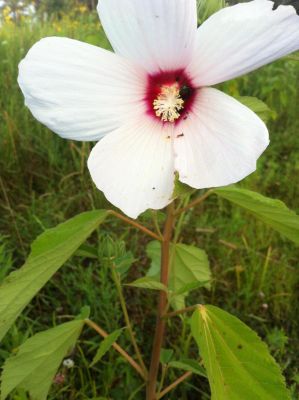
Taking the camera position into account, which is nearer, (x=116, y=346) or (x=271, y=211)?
(x=271, y=211)

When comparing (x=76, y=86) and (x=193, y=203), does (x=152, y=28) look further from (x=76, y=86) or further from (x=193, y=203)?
(x=193, y=203)

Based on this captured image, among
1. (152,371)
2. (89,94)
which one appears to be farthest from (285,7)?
(152,371)

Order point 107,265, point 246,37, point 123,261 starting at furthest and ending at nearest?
point 107,265
point 123,261
point 246,37

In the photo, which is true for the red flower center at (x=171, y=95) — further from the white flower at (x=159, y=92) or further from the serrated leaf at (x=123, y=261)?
the serrated leaf at (x=123, y=261)

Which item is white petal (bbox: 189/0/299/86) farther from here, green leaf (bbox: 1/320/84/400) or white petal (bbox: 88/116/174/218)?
green leaf (bbox: 1/320/84/400)

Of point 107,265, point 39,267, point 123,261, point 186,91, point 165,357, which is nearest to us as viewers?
point 186,91

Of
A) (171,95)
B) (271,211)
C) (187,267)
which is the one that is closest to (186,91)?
(171,95)
